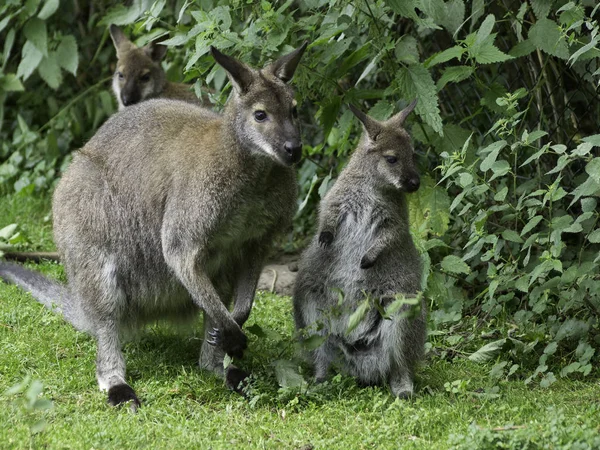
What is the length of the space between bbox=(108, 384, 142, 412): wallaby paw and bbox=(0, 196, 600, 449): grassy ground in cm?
5

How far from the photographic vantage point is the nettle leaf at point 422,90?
5.65 metres

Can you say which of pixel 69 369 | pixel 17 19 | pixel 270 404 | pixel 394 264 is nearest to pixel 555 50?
pixel 394 264

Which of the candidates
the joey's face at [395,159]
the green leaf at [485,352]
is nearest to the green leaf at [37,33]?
the joey's face at [395,159]

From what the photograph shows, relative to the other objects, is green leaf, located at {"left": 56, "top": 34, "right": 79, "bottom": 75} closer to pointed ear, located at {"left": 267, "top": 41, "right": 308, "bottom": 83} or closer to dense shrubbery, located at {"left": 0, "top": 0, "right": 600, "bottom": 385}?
dense shrubbery, located at {"left": 0, "top": 0, "right": 600, "bottom": 385}

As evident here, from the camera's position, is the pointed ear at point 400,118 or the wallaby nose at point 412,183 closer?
the wallaby nose at point 412,183

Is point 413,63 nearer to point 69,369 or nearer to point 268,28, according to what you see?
point 268,28

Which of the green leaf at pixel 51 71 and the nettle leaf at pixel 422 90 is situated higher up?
the nettle leaf at pixel 422 90

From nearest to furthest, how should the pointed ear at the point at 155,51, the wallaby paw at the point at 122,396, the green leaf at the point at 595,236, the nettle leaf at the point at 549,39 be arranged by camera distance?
1. the wallaby paw at the point at 122,396
2. the green leaf at the point at 595,236
3. the nettle leaf at the point at 549,39
4. the pointed ear at the point at 155,51

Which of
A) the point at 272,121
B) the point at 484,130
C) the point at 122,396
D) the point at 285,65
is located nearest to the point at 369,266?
the point at 272,121

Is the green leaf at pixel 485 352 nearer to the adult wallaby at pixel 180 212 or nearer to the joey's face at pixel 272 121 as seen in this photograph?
the adult wallaby at pixel 180 212

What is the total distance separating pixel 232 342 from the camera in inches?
211

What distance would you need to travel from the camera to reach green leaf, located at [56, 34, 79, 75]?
29.6ft

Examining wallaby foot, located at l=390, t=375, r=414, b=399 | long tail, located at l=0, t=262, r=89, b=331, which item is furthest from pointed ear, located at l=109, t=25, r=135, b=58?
wallaby foot, located at l=390, t=375, r=414, b=399

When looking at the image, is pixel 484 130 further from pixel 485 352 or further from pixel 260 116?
pixel 260 116
